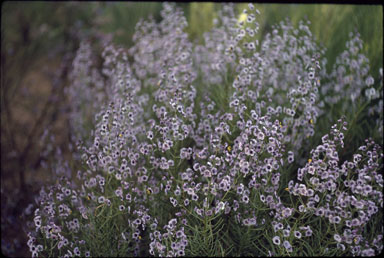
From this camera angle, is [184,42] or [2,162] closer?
[184,42]

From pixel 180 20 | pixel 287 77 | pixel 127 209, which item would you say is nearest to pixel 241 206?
pixel 127 209

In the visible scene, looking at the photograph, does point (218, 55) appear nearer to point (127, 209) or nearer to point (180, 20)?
point (180, 20)

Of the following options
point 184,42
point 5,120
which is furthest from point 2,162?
point 184,42

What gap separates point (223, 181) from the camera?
192 cm

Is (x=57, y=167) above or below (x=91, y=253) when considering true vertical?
above

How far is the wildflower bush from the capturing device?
194 centimetres

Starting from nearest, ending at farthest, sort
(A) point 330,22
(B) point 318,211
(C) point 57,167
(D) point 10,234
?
(B) point 318,211
(C) point 57,167
(D) point 10,234
(A) point 330,22

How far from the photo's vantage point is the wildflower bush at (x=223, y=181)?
6.37ft

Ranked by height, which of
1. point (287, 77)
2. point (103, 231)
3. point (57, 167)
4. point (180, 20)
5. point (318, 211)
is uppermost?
point (180, 20)

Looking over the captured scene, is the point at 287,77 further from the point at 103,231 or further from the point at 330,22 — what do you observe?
the point at 103,231

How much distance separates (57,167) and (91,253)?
0.84m

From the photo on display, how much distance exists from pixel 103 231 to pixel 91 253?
204 millimetres

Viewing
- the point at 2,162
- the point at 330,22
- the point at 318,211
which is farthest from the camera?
the point at 330,22

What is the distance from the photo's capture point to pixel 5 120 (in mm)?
3580
